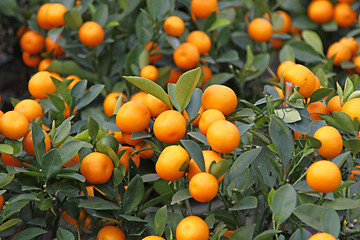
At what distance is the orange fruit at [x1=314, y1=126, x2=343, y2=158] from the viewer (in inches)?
29.3

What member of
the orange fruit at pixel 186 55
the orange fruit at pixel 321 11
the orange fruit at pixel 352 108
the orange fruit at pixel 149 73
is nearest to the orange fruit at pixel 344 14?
the orange fruit at pixel 321 11

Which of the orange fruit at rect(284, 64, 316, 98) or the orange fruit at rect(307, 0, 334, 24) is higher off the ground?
the orange fruit at rect(284, 64, 316, 98)

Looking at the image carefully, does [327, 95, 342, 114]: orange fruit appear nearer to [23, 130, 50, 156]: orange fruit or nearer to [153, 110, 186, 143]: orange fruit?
[153, 110, 186, 143]: orange fruit

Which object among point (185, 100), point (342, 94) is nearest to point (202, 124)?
point (185, 100)

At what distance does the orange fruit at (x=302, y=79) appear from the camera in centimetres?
82

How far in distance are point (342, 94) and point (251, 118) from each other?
0.64ft

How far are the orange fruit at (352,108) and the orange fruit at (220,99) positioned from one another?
20 cm

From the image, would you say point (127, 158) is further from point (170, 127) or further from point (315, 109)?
point (315, 109)

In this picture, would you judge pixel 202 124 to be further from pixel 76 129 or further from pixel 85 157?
pixel 76 129

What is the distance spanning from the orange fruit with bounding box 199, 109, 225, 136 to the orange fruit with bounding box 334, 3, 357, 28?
0.97 metres

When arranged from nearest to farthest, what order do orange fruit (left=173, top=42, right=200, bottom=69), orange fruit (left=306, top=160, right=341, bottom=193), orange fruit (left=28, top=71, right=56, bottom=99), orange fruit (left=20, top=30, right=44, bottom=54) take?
1. orange fruit (left=306, top=160, right=341, bottom=193)
2. orange fruit (left=28, top=71, right=56, bottom=99)
3. orange fruit (left=173, top=42, right=200, bottom=69)
4. orange fruit (left=20, top=30, right=44, bottom=54)

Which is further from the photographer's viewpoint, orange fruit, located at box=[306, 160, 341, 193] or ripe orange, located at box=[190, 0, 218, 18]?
ripe orange, located at box=[190, 0, 218, 18]

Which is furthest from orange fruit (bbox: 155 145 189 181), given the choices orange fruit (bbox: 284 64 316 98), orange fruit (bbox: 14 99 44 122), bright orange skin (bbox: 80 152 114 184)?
orange fruit (bbox: 14 99 44 122)

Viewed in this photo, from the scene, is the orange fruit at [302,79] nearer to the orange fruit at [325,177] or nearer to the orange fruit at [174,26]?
the orange fruit at [325,177]
